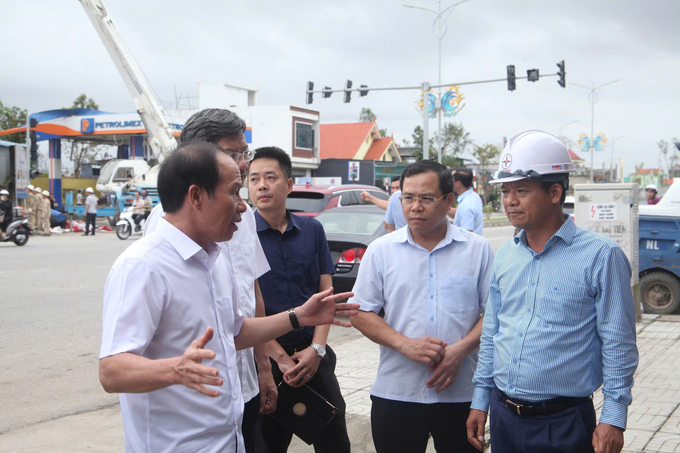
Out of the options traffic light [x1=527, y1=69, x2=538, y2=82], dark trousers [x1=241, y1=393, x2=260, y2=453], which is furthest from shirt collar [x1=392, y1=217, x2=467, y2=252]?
traffic light [x1=527, y1=69, x2=538, y2=82]

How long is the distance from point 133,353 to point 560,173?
184cm

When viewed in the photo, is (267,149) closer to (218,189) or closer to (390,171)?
(218,189)

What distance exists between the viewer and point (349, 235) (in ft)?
29.5

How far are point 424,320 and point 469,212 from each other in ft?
16.2

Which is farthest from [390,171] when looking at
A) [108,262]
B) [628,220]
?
[628,220]

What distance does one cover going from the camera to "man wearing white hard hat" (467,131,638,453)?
2.41 metres

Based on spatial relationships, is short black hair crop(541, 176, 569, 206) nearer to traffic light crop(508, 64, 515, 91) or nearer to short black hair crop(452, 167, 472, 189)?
short black hair crop(452, 167, 472, 189)

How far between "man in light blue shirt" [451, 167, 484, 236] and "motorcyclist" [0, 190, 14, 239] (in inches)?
616

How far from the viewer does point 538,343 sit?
2520 mm

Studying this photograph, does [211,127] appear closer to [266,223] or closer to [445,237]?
[266,223]

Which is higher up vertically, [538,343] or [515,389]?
[538,343]

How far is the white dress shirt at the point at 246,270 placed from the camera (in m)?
2.77

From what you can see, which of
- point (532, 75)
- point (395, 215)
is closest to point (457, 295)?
point (395, 215)

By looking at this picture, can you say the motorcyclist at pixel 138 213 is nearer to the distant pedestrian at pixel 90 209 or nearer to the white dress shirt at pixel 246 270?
the distant pedestrian at pixel 90 209
